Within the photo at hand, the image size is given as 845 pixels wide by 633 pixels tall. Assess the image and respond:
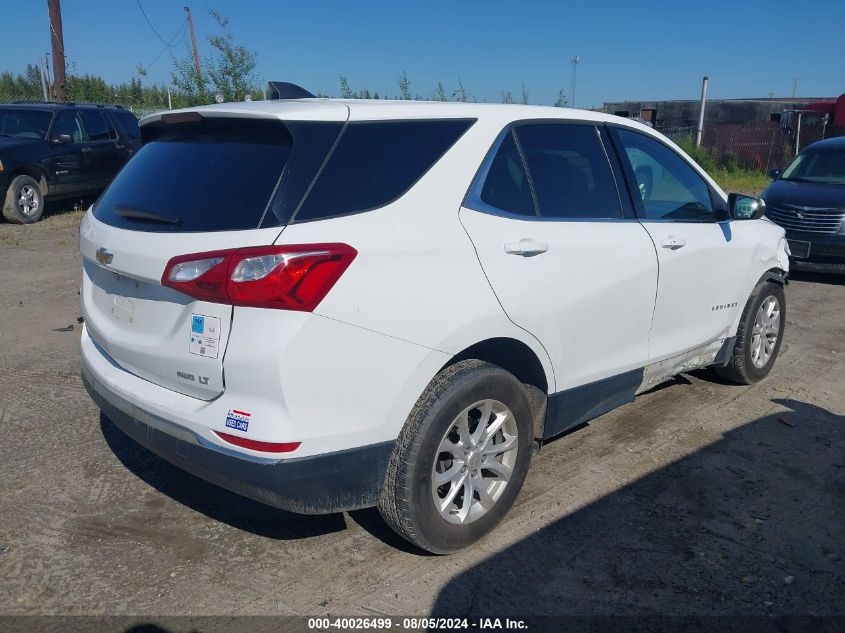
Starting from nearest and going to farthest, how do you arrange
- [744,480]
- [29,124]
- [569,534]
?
[569,534]
[744,480]
[29,124]

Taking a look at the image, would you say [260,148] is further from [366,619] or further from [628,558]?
[628,558]

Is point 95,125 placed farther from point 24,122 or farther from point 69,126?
point 24,122

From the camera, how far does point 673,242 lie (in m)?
4.18

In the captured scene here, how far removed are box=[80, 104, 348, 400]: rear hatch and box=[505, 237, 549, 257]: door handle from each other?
0.90 meters

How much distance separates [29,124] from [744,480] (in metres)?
12.8

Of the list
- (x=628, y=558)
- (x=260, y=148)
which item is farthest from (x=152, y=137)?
(x=628, y=558)

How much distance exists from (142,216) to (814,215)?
8.29m

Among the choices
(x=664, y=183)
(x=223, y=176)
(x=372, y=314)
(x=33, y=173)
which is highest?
(x=223, y=176)

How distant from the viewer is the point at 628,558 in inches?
128

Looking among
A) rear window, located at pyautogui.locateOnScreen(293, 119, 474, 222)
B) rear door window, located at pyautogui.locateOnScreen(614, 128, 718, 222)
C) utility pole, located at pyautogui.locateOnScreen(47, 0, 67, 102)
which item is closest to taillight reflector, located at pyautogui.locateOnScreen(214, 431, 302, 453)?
rear window, located at pyautogui.locateOnScreen(293, 119, 474, 222)

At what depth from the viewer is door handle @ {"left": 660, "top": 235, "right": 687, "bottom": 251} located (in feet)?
13.5

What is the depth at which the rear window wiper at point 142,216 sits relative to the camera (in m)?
2.85

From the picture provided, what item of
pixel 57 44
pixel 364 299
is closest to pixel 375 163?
pixel 364 299

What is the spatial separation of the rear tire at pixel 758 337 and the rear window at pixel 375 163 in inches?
116
